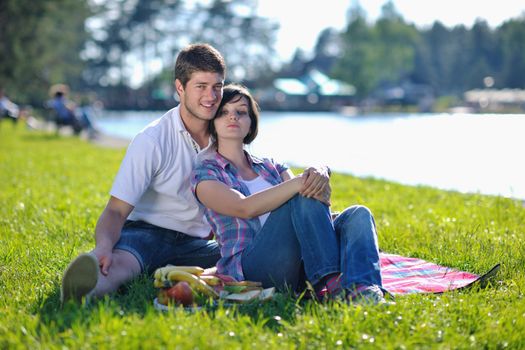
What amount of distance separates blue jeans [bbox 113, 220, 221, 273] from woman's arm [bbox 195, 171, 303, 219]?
0.51m

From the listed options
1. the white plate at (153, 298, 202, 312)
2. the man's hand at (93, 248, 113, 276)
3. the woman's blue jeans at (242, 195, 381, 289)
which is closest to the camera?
the white plate at (153, 298, 202, 312)

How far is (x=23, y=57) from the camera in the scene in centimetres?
3083

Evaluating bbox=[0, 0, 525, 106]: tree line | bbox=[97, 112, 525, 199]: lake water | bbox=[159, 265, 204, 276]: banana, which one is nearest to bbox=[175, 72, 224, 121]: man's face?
bbox=[159, 265, 204, 276]: banana

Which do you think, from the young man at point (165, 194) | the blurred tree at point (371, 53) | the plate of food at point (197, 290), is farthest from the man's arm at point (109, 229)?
the blurred tree at point (371, 53)

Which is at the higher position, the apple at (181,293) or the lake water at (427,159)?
the apple at (181,293)

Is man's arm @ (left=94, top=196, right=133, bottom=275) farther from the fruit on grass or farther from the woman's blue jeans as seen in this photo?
the woman's blue jeans

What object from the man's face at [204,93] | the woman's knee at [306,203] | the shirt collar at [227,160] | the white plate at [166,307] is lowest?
the white plate at [166,307]

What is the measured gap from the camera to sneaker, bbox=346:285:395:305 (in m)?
3.34

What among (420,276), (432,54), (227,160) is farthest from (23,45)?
(432,54)

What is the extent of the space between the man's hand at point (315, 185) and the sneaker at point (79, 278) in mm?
1104

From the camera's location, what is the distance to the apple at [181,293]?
344 cm

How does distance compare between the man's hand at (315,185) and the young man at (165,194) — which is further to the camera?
the young man at (165,194)

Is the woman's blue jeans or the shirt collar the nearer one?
the woman's blue jeans

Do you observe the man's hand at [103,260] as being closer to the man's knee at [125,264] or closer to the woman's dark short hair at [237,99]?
the man's knee at [125,264]
